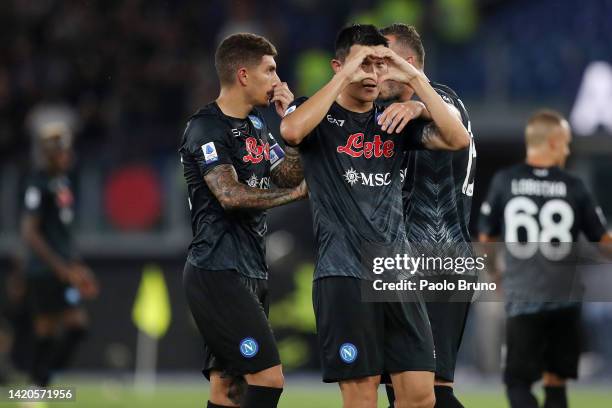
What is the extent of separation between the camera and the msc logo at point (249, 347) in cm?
635

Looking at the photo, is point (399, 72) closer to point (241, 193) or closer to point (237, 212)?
point (241, 193)

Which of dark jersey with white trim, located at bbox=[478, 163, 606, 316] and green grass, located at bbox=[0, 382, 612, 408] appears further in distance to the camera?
green grass, located at bbox=[0, 382, 612, 408]

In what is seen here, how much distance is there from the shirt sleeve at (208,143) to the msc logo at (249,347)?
923 mm

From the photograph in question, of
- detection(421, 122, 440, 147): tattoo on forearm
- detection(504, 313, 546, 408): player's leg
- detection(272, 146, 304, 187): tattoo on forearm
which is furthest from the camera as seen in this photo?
detection(504, 313, 546, 408): player's leg

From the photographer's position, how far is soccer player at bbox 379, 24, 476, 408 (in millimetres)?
6594

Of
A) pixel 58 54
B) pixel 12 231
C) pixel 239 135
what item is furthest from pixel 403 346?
pixel 58 54

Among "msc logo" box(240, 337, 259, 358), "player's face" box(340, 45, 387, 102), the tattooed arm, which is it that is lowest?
"msc logo" box(240, 337, 259, 358)

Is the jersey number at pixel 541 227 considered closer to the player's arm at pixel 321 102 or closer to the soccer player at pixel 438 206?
the soccer player at pixel 438 206

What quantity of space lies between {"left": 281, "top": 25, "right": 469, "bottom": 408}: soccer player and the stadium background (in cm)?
795

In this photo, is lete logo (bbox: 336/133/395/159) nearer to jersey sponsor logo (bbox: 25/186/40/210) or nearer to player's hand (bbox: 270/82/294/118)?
player's hand (bbox: 270/82/294/118)

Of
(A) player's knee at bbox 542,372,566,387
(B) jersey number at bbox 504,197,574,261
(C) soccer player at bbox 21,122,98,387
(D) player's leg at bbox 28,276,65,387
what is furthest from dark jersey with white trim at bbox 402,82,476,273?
(D) player's leg at bbox 28,276,65,387

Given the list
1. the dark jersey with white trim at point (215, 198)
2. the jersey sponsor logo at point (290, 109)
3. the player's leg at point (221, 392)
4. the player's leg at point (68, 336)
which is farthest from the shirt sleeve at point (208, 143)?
the player's leg at point (68, 336)

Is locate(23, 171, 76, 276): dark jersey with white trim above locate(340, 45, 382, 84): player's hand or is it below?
below
